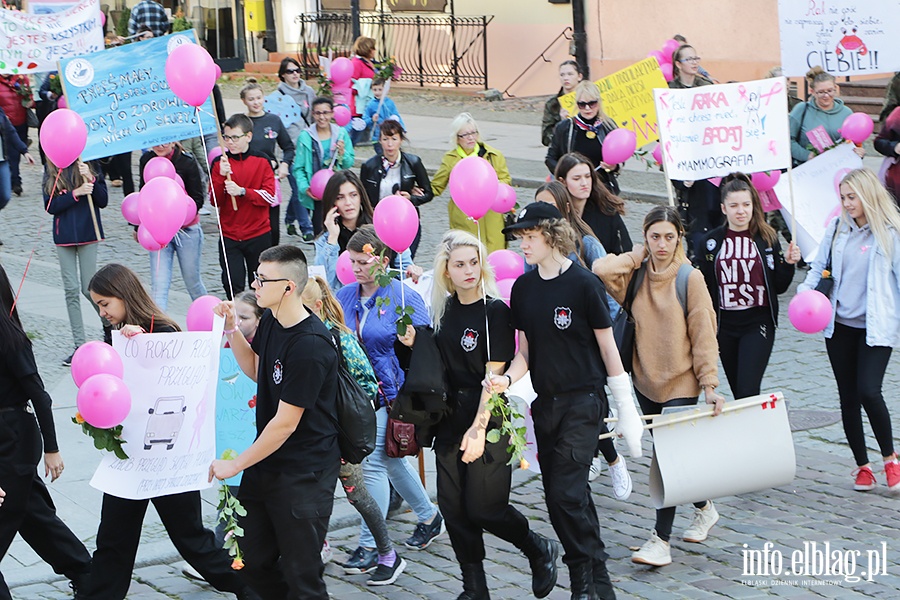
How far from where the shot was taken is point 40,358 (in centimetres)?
1030

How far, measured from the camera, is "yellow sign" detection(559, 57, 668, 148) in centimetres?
1134

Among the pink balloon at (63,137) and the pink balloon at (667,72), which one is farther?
the pink balloon at (667,72)

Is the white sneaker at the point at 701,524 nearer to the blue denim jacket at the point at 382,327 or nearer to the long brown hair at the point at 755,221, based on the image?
the long brown hair at the point at 755,221

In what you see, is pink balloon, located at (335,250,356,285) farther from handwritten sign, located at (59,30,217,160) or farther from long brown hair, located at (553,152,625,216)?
handwritten sign, located at (59,30,217,160)

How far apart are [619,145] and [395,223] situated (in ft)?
12.7

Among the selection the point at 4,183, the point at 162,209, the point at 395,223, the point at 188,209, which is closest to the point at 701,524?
the point at 395,223

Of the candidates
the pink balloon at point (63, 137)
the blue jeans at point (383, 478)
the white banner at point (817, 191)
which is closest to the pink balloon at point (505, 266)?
the blue jeans at point (383, 478)

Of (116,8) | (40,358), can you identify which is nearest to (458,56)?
(116,8)

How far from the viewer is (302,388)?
531 centimetres

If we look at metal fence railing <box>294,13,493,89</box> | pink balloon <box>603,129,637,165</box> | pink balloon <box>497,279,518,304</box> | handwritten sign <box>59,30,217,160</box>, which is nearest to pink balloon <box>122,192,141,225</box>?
handwritten sign <box>59,30,217,160</box>

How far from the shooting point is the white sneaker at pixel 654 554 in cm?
656

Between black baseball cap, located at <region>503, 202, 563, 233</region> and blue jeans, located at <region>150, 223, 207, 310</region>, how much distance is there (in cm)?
482

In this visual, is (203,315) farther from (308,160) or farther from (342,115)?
(342,115)

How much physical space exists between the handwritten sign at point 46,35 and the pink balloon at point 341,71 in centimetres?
363
